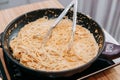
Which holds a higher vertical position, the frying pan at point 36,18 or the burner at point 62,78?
the frying pan at point 36,18

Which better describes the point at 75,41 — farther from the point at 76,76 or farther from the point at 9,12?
the point at 9,12

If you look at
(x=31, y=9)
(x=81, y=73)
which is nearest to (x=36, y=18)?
(x=31, y=9)

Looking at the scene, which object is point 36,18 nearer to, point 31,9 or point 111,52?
point 31,9

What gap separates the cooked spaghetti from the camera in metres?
0.73

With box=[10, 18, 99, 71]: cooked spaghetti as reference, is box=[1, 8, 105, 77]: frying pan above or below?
above

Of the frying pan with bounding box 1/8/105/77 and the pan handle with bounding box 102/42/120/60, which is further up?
the frying pan with bounding box 1/8/105/77

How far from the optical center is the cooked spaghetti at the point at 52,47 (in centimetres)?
73

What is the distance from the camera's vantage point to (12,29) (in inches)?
33.8

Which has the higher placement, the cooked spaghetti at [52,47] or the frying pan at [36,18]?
the frying pan at [36,18]

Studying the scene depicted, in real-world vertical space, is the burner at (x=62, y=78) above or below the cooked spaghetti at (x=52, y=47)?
below

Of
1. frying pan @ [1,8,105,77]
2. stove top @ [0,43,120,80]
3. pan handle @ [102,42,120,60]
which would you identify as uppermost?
frying pan @ [1,8,105,77]

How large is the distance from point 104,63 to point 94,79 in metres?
0.07

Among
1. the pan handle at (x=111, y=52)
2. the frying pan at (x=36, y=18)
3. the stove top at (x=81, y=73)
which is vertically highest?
the frying pan at (x=36, y=18)

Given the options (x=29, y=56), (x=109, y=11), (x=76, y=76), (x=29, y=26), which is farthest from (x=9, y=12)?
(x=109, y=11)
